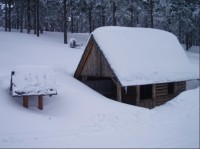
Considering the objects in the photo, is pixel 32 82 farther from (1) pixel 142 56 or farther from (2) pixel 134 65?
(1) pixel 142 56

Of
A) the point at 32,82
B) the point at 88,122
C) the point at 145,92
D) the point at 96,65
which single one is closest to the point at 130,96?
the point at 145,92

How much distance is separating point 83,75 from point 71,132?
10.6 m

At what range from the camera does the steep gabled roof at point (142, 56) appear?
1906cm

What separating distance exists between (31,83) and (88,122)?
3980 mm

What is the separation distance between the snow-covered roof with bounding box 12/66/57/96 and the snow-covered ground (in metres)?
0.94

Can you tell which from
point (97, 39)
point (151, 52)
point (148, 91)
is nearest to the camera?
point (97, 39)

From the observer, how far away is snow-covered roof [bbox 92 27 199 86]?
19.1m

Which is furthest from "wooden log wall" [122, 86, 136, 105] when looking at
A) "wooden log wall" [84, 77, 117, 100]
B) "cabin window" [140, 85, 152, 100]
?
"wooden log wall" [84, 77, 117, 100]

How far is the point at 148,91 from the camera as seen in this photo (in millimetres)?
24344

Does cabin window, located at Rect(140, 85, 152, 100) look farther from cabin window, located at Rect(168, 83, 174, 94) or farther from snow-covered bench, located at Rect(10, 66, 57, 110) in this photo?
snow-covered bench, located at Rect(10, 66, 57, 110)

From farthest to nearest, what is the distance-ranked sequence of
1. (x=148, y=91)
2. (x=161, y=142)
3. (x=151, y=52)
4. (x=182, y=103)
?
(x=148, y=91) → (x=151, y=52) → (x=182, y=103) → (x=161, y=142)

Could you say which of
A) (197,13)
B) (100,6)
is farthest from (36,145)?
(100,6)

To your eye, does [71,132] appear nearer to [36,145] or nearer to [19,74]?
[36,145]

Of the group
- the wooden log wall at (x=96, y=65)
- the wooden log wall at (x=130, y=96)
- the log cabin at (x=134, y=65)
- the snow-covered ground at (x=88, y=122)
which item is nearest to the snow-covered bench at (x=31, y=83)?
the snow-covered ground at (x=88, y=122)
